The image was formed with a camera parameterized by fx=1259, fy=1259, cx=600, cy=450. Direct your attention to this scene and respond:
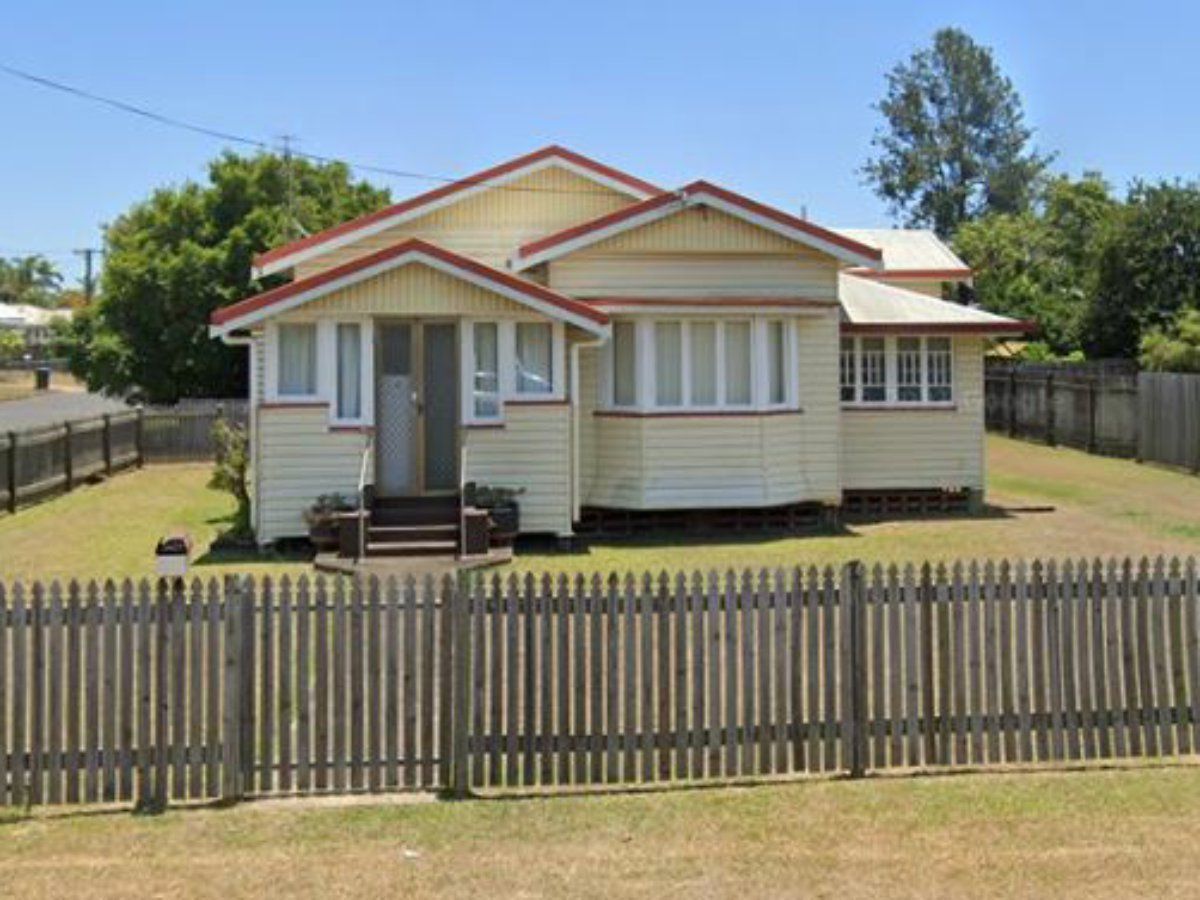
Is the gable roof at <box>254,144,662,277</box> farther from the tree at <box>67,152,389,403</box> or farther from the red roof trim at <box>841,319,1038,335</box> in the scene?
the tree at <box>67,152,389,403</box>

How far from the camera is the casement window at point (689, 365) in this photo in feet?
62.6

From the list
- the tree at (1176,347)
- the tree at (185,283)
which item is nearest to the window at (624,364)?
the tree at (1176,347)

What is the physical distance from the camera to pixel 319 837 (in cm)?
670

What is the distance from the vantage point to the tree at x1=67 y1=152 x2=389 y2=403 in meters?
37.3

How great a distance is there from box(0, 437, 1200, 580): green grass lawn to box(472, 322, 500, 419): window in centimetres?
218

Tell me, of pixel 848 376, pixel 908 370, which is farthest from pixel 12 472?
pixel 908 370

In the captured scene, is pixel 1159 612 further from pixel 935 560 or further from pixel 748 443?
pixel 748 443

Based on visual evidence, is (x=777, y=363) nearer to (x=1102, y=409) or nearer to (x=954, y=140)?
(x=1102, y=409)

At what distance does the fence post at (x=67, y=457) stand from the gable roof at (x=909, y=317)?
1511cm

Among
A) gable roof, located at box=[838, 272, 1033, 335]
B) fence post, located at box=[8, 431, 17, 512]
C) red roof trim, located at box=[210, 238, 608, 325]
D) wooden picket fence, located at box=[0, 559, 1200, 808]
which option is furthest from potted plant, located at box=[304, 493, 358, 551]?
gable roof, located at box=[838, 272, 1033, 335]

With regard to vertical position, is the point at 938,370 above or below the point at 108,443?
above

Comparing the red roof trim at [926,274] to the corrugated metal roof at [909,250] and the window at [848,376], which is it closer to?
the corrugated metal roof at [909,250]

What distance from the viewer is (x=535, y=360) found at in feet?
59.0

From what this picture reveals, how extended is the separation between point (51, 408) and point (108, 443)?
2988 cm
